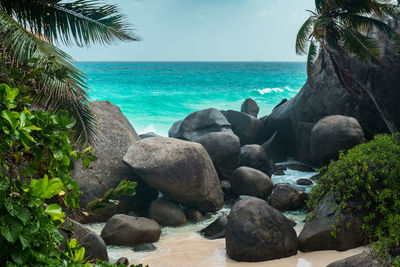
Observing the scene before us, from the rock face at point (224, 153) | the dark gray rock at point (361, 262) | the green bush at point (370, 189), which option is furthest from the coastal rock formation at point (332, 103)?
the dark gray rock at point (361, 262)

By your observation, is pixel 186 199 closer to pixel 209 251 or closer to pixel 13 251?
pixel 209 251

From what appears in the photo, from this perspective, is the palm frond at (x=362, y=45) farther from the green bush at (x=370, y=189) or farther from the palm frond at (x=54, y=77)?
the palm frond at (x=54, y=77)

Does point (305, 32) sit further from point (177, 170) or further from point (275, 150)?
point (177, 170)

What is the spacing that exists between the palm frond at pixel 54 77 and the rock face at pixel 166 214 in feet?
9.90

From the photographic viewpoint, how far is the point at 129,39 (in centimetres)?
785

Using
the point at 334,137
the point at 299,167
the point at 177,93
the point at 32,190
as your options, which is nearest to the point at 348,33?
the point at 334,137

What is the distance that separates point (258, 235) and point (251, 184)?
397 cm

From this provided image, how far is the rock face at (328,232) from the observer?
22.4 ft

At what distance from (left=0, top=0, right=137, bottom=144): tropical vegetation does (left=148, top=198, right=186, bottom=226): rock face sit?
2888mm

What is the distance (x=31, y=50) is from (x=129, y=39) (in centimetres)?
199

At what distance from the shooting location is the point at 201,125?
1575 centimetres

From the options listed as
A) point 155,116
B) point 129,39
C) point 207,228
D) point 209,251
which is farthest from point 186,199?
point 155,116

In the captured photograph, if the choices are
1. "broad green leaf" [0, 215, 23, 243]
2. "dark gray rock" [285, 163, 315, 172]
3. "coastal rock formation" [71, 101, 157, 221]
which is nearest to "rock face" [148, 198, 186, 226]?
"coastal rock formation" [71, 101, 157, 221]

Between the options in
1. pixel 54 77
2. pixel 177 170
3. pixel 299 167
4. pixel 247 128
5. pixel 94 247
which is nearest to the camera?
pixel 54 77
